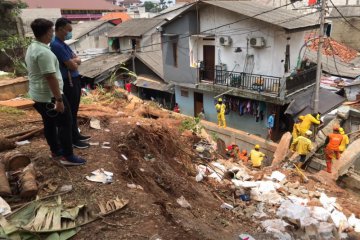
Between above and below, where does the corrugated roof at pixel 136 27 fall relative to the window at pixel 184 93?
above

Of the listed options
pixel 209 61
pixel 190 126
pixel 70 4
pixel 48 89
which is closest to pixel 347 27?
pixel 209 61

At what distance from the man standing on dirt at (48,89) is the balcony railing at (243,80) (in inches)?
433

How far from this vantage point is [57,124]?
12.3 feet

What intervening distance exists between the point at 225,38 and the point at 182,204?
1209 cm

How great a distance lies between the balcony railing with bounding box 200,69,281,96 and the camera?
1373cm

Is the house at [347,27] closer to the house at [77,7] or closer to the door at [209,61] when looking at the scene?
the door at [209,61]

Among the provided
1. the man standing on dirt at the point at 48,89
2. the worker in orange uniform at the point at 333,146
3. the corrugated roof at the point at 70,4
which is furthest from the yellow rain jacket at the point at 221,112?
the corrugated roof at the point at 70,4

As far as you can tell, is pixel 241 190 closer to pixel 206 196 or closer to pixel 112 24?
pixel 206 196

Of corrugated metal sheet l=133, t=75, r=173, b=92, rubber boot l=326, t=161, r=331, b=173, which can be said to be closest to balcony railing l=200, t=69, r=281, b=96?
corrugated metal sheet l=133, t=75, r=173, b=92

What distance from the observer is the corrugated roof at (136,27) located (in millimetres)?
21592

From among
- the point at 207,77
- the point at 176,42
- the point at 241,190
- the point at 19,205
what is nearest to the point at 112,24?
the point at 176,42

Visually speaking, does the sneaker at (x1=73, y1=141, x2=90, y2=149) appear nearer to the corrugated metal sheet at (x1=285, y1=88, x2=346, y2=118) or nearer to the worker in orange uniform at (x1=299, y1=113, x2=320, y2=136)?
the worker in orange uniform at (x1=299, y1=113, x2=320, y2=136)

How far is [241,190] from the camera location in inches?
250

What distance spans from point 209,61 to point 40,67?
45.5ft
